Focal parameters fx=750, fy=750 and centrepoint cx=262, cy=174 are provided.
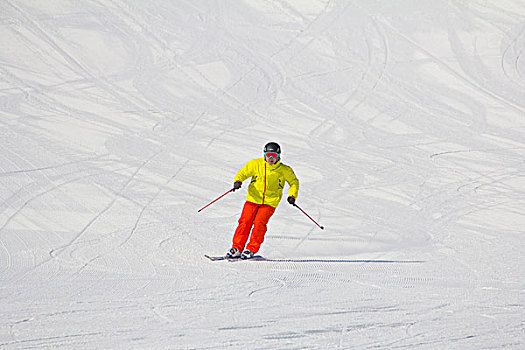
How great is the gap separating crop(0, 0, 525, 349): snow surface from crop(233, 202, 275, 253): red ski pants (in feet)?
1.04

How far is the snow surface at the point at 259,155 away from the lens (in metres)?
5.66

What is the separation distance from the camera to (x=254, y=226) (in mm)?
7957

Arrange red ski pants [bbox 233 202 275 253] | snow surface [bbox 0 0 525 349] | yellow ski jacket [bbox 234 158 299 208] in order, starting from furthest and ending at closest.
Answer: yellow ski jacket [bbox 234 158 299 208], red ski pants [bbox 233 202 275 253], snow surface [bbox 0 0 525 349]

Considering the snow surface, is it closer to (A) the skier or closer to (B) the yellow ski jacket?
(A) the skier

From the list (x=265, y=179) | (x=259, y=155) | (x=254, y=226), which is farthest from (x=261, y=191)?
(x=259, y=155)

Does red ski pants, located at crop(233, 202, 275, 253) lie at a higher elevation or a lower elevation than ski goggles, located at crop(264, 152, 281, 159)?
lower

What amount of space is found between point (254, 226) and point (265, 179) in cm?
51

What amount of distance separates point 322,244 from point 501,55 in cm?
1142

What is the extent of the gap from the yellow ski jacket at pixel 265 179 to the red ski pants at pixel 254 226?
73mm

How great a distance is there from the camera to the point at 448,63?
17609mm

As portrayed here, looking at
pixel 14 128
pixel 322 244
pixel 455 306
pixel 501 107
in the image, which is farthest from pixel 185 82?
pixel 455 306

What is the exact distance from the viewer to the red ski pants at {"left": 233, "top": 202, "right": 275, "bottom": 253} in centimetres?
782

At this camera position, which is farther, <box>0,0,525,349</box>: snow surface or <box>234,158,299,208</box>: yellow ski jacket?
<box>234,158,299,208</box>: yellow ski jacket

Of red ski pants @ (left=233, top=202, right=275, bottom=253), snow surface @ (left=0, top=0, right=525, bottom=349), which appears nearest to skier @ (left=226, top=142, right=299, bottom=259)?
red ski pants @ (left=233, top=202, right=275, bottom=253)
